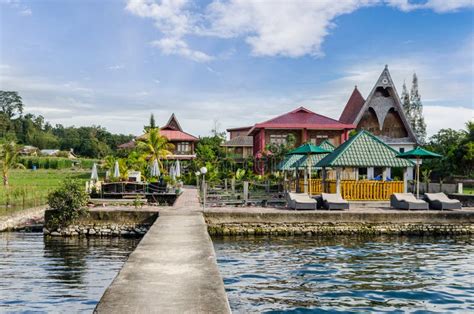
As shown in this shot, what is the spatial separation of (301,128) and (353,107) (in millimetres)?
13797

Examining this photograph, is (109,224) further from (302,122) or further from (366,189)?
(302,122)

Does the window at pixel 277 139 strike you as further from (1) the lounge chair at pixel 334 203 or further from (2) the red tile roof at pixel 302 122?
(1) the lounge chair at pixel 334 203

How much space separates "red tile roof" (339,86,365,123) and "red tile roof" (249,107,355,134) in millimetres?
7302

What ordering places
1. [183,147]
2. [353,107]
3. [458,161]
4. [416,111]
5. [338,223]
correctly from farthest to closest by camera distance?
[416,111] < [183,147] < [353,107] < [458,161] < [338,223]

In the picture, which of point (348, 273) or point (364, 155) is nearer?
point (348, 273)

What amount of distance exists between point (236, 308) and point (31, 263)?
6.31 meters

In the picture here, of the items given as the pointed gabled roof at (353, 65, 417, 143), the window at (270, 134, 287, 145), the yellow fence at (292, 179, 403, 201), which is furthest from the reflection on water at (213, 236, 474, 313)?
the pointed gabled roof at (353, 65, 417, 143)

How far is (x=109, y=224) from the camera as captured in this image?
16.5 metres

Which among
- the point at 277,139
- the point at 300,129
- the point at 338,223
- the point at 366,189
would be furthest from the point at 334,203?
the point at 300,129

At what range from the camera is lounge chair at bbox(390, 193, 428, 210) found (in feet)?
60.1

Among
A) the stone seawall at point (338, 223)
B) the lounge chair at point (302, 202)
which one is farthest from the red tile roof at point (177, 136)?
the stone seawall at point (338, 223)

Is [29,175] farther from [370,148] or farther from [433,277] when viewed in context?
[433,277]

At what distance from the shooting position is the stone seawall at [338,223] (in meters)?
16.6

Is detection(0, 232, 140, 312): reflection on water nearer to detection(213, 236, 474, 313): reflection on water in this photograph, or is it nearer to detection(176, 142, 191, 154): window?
detection(213, 236, 474, 313): reflection on water
